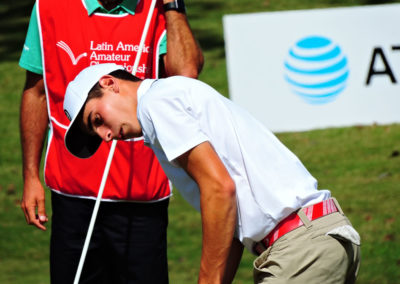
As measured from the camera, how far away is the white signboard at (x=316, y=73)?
9555mm

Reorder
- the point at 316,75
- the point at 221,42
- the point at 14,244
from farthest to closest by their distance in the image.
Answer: the point at 221,42, the point at 316,75, the point at 14,244

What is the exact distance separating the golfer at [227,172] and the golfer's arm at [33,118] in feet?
3.45

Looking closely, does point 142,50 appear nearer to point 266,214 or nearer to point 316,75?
point 266,214

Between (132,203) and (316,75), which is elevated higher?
(132,203)

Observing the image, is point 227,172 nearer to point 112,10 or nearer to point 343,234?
point 343,234

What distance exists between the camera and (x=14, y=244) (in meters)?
7.71

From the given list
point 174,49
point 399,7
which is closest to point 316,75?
point 399,7

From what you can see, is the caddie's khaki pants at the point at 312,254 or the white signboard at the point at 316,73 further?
the white signboard at the point at 316,73

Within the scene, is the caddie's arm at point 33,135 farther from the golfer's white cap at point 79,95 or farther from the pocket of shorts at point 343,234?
the pocket of shorts at point 343,234

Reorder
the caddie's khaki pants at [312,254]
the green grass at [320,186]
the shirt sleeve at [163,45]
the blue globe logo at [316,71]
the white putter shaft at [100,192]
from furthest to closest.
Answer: the blue globe logo at [316,71] < the green grass at [320,186] < the shirt sleeve at [163,45] < the white putter shaft at [100,192] < the caddie's khaki pants at [312,254]

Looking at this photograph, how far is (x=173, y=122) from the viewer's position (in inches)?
127

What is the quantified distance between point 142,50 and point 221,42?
24.8 ft

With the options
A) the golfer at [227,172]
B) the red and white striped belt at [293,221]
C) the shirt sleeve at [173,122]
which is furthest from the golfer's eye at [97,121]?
the red and white striped belt at [293,221]

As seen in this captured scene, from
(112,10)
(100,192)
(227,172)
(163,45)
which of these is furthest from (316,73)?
(227,172)
